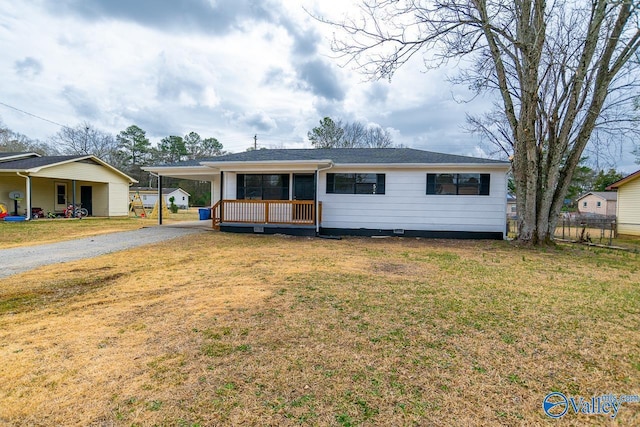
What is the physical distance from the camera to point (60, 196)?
782 inches

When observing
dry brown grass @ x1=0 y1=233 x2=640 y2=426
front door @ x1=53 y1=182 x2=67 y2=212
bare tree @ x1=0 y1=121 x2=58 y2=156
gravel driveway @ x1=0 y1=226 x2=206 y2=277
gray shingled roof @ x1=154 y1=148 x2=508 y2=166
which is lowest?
dry brown grass @ x1=0 y1=233 x2=640 y2=426

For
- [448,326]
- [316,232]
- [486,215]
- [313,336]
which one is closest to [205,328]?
[313,336]

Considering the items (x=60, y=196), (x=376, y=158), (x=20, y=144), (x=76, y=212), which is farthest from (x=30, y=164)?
(x=20, y=144)

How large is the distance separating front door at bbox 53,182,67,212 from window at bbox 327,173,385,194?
18.6 meters

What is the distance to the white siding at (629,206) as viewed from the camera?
1612 centimetres

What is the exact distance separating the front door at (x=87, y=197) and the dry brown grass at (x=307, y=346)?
18.7m

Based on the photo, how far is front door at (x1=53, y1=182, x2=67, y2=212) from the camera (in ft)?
64.3

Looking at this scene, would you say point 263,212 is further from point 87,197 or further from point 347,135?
point 347,135

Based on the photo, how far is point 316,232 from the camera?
11250 millimetres

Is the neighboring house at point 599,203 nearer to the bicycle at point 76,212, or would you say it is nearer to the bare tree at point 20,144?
the bicycle at point 76,212

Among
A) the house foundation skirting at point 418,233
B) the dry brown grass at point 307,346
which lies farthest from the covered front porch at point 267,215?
the dry brown grass at point 307,346

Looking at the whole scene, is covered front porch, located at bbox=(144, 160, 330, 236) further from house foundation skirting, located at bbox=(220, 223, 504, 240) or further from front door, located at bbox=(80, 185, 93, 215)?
front door, located at bbox=(80, 185, 93, 215)

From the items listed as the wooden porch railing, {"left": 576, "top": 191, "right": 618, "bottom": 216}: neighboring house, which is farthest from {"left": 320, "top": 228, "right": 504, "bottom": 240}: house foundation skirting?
{"left": 576, "top": 191, "right": 618, "bottom": 216}: neighboring house

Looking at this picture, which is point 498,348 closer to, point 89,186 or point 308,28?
point 308,28
